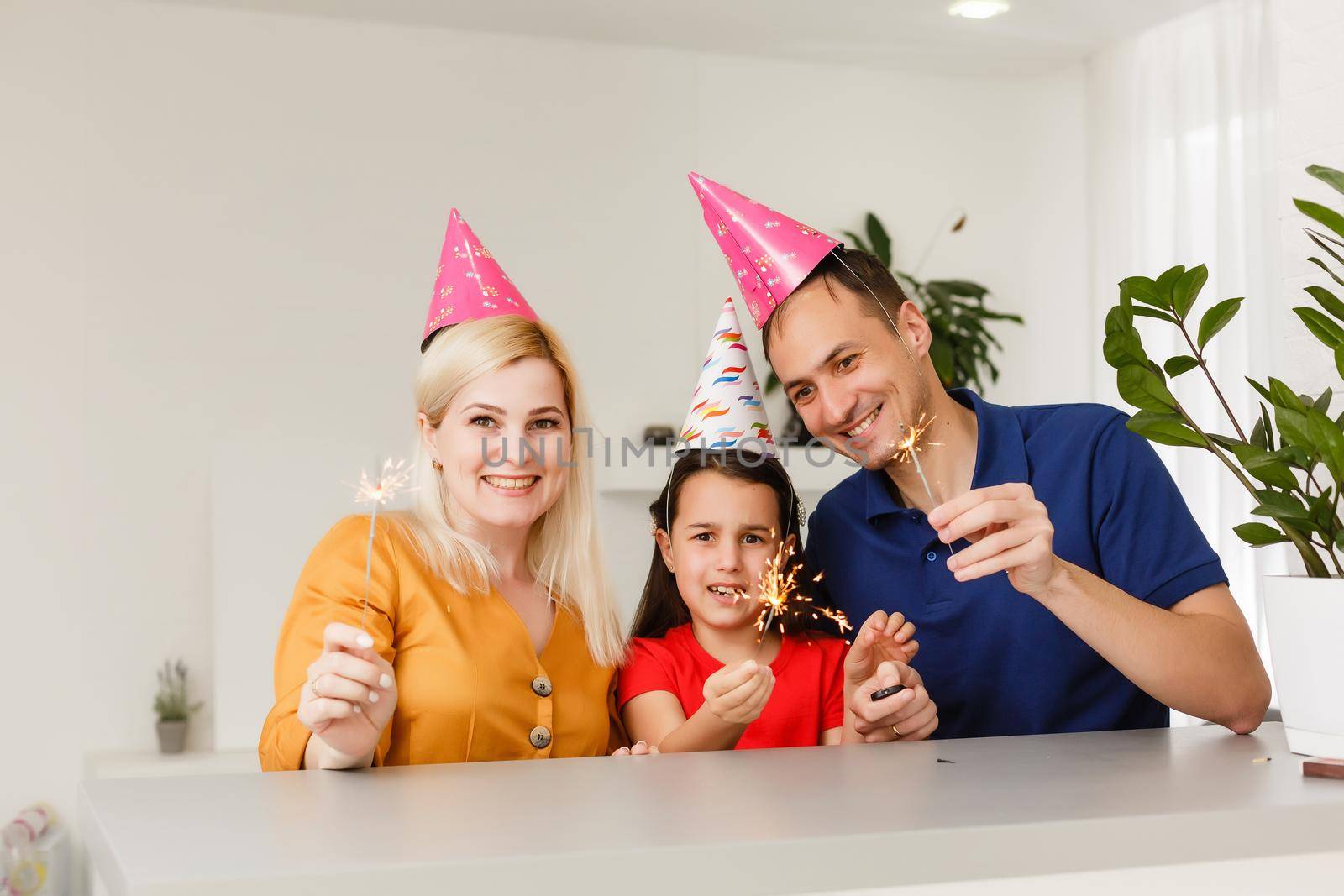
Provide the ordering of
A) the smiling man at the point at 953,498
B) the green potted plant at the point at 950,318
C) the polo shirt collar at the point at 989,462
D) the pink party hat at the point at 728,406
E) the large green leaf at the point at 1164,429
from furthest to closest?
the green potted plant at the point at 950,318, the pink party hat at the point at 728,406, the polo shirt collar at the point at 989,462, the smiling man at the point at 953,498, the large green leaf at the point at 1164,429

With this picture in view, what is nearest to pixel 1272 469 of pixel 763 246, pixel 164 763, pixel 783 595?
pixel 783 595

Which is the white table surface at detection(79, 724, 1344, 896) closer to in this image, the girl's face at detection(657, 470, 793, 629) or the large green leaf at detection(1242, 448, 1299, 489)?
the large green leaf at detection(1242, 448, 1299, 489)

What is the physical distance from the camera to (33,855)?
3.21 metres

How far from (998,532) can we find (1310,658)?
0.29 metres

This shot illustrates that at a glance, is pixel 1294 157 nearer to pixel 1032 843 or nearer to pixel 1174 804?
pixel 1174 804

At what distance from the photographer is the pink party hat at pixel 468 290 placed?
1.60 metres

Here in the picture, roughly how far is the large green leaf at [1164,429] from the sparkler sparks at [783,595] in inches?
22.6

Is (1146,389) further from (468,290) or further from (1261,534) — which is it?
(468,290)

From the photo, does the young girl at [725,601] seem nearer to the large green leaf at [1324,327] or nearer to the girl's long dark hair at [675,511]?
the girl's long dark hair at [675,511]

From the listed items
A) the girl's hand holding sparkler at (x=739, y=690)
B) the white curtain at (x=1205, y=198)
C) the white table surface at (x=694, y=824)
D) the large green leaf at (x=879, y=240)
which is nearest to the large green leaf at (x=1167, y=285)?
the white table surface at (x=694, y=824)

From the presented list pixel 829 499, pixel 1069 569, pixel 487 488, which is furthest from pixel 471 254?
pixel 1069 569

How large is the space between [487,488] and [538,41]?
284 cm

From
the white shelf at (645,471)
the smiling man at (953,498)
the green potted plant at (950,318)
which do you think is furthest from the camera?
the green potted plant at (950,318)

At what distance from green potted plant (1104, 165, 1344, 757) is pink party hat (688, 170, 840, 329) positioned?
59 cm
